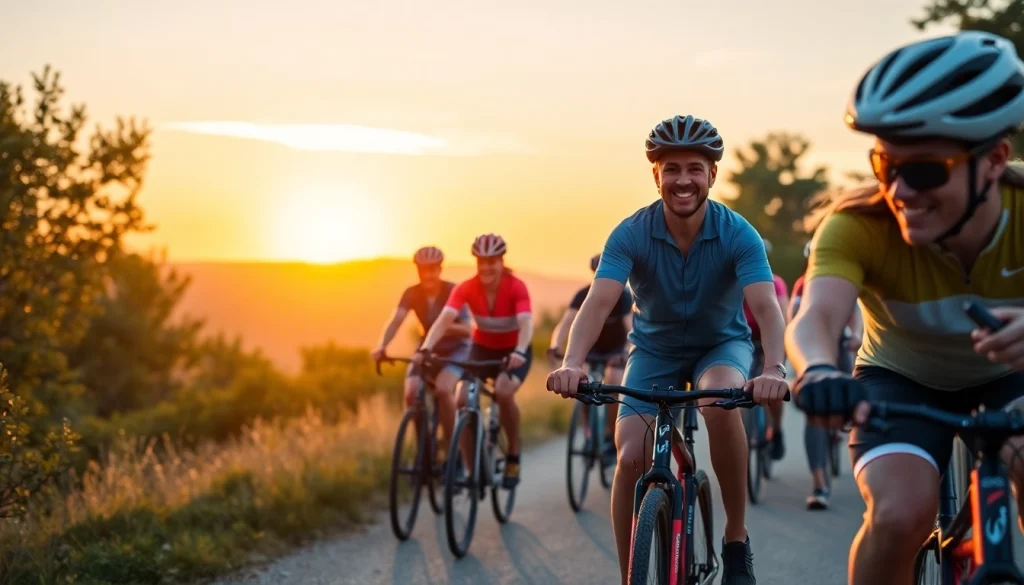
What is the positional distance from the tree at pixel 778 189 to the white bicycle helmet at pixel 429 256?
190 ft

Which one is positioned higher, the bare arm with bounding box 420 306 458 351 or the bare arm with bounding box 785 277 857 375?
the bare arm with bounding box 785 277 857 375

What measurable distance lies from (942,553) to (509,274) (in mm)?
6628

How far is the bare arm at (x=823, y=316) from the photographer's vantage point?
11.6 ft

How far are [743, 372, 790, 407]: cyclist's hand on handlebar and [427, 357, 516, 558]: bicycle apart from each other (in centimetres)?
424

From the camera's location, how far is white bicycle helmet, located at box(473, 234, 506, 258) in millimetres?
9578

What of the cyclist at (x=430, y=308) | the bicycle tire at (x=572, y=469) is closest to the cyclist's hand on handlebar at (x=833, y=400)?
the cyclist at (x=430, y=308)

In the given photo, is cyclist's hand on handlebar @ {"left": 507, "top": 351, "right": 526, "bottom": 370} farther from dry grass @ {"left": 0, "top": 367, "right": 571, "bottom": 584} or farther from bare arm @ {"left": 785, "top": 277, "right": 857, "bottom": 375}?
bare arm @ {"left": 785, "top": 277, "right": 857, "bottom": 375}

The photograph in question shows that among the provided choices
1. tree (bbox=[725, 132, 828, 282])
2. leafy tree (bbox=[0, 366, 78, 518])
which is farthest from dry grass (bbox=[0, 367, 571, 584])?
tree (bbox=[725, 132, 828, 282])

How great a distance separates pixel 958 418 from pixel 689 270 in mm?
2478

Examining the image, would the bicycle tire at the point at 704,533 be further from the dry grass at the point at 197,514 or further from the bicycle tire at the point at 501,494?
the bicycle tire at the point at 501,494

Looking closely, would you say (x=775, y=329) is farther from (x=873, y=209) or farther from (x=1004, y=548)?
(x=1004, y=548)

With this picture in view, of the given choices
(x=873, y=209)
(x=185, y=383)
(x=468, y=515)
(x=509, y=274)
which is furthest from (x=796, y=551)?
(x=185, y=383)

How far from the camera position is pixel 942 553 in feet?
11.6

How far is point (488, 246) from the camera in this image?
9602mm
